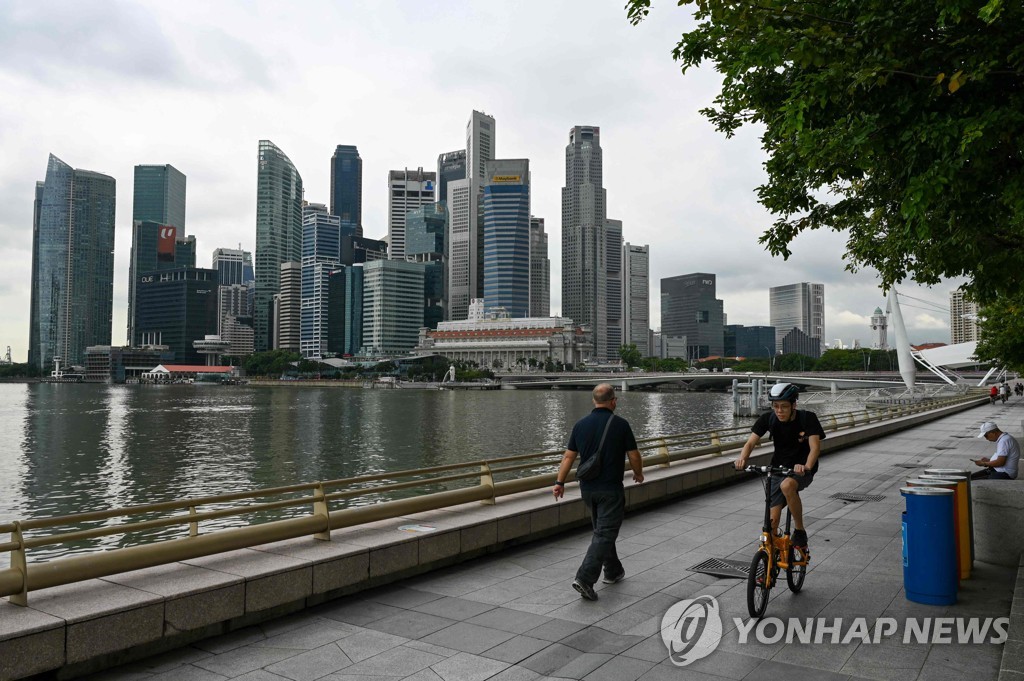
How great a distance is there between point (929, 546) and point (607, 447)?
124 inches

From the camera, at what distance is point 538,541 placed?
9.74 meters

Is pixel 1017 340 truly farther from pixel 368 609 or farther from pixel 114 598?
pixel 114 598

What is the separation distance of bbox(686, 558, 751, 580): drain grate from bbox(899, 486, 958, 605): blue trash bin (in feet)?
5.65

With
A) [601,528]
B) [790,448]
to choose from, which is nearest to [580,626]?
[601,528]

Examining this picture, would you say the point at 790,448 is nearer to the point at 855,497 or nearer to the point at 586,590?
the point at 586,590

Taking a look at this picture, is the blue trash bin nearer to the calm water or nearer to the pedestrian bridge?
the calm water

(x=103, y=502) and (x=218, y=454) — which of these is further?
(x=218, y=454)

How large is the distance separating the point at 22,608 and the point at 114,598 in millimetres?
601

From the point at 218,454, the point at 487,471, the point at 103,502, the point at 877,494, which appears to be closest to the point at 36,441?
the point at 218,454

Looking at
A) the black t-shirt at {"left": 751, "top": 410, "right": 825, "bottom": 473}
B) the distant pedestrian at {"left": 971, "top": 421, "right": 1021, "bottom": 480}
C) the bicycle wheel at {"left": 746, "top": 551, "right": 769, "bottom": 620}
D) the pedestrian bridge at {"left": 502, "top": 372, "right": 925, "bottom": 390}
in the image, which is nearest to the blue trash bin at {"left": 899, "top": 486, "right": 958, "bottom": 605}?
the black t-shirt at {"left": 751, "top": 410, "right": 825, "bottom": 473}

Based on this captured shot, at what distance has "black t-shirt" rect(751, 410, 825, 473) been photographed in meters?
7.30

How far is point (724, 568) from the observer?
833 cm

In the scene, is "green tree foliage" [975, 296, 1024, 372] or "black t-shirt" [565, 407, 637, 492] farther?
"green tree foliage" [975, 296, 1024, 372]

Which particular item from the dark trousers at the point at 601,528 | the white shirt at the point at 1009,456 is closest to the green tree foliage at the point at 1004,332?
the white shirt at the point at 1009,456
